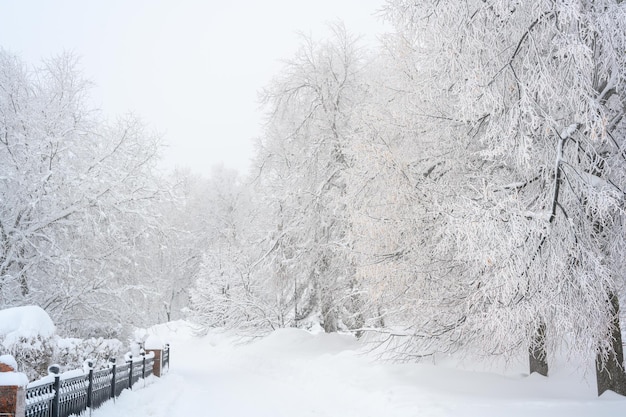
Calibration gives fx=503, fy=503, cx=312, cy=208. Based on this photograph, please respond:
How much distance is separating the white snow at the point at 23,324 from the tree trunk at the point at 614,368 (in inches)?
402

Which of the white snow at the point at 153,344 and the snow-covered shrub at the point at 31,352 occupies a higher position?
the snow-covered shrub at the point at 31,352

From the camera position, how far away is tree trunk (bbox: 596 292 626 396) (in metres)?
8.27

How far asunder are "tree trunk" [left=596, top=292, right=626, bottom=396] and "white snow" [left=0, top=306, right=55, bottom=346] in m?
10.2

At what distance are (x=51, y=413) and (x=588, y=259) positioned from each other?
814cm

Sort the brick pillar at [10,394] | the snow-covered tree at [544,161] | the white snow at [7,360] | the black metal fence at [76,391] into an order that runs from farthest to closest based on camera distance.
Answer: the snow-covered tree at [544,161] < the black metal fence at [76,391] < the white snow at [7,360] < the brick pillar at [10,394]

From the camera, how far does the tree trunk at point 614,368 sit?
827 centimetres

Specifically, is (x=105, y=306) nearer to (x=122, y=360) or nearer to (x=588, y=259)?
(x=122, y=360)

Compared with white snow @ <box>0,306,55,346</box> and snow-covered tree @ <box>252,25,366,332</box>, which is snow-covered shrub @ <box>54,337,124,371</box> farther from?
snow-covered tree @ <box>252,25,366,332</box>

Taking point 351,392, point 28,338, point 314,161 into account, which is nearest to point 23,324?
point 28,338

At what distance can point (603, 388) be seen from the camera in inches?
335

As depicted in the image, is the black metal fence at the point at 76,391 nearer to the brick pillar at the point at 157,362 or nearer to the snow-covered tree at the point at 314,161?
the brick pillar at the point at 157,362

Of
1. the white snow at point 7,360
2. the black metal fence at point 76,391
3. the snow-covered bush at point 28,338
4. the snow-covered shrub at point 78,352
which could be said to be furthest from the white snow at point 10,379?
the snow-covered shrub at point 78,352

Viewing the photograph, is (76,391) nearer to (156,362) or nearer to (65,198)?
(65,198)

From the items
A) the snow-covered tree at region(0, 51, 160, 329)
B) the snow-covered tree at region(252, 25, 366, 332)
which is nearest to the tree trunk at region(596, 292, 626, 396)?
the snow-covered tree at region(252, 25, 366, 332)
